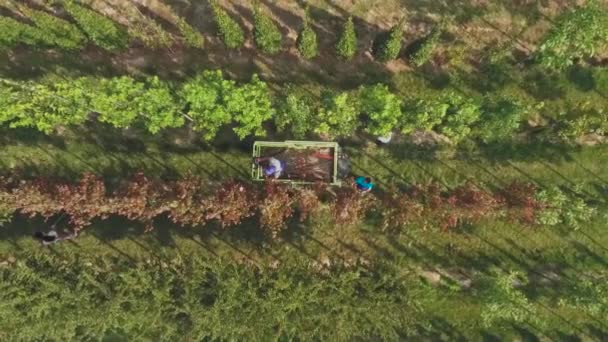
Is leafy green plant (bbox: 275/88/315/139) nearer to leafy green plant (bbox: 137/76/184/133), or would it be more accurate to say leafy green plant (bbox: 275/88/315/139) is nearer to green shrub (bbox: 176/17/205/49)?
leafy green plant (bbox: 137/76/184/133)

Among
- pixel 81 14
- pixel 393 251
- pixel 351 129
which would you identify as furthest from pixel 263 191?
pixel 81 14

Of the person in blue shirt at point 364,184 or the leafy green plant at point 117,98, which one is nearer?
the leafy green plant at point 117,98

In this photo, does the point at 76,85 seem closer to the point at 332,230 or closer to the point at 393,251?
the point at 332,230

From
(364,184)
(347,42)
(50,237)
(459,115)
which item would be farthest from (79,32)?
(459,115)

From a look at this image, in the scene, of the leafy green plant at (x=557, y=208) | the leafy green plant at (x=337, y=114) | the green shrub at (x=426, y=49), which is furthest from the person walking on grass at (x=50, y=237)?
the leafy green plant at (x=557, y=208)

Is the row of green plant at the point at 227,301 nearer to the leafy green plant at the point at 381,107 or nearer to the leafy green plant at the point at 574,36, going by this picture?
the leafy green plant at the point at 381,107

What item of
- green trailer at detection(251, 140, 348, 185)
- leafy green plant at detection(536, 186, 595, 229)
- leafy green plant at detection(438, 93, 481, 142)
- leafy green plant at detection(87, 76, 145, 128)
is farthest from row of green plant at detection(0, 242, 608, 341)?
leafy green plant at detection(87, 76, 145, 128)
